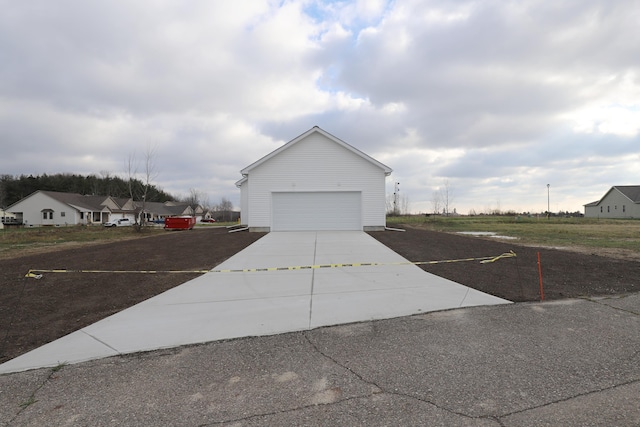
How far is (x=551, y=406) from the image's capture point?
3.08 meters

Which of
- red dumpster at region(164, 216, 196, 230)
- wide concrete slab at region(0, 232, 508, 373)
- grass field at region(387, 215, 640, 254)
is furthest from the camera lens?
red dumpster at region(164, 216, 196, 230)

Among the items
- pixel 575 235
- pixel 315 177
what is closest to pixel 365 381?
pixel 315 177

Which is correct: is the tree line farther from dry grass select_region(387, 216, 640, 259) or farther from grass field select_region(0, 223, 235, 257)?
dry grass select_region(387, 216, 640, 259)

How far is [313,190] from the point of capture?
67.3ft

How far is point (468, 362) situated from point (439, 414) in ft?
3.89

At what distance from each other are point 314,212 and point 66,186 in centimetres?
8694

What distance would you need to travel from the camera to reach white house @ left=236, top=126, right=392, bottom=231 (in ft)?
67.3

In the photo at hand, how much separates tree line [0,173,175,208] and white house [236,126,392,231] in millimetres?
57208

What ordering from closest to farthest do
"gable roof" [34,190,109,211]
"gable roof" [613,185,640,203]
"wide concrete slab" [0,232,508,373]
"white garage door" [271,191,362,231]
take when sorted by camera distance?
1. "wide concrete slab" [0,232,508,373]
2. "white garage door" [271,191,362,231]
3. "gable roof" [34,190,109,211]
4. "gable roof" [613,185,640,203]

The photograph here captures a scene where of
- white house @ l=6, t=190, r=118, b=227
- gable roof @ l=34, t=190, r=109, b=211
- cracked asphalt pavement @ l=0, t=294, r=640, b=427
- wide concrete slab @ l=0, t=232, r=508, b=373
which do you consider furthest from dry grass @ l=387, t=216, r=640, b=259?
gable roof @ l=34, t=190, r=109, b=211

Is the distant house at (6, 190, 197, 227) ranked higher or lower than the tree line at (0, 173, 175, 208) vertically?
lower

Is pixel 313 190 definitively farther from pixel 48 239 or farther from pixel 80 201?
pixel 80 201

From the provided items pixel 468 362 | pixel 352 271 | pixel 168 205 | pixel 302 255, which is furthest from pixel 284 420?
pixel 168 205

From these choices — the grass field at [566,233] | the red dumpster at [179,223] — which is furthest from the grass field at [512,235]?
the red dumpster at [179,223]
